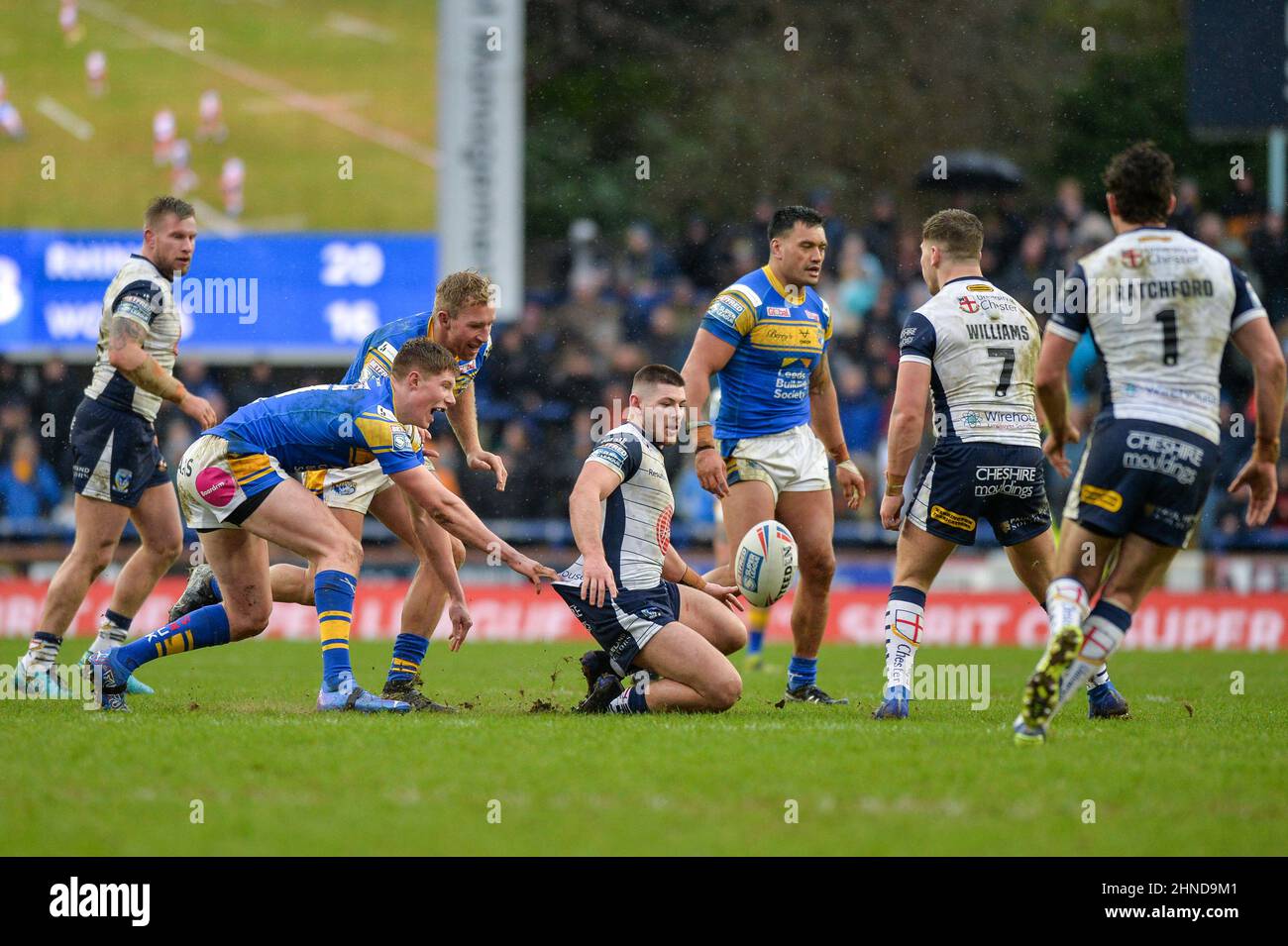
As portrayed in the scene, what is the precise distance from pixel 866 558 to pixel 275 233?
8.88m

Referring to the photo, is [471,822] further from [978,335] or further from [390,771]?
[978,335]

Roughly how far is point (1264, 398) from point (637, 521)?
121 inches

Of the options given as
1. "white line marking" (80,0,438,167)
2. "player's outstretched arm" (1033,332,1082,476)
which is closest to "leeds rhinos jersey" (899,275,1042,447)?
"player's outstretched arm" (1033,332,1082,476)

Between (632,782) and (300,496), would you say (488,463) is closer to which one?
(300,496)

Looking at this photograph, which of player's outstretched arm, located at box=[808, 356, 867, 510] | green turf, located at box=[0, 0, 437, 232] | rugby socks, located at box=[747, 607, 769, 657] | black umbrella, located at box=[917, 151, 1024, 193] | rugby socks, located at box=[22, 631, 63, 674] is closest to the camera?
rugby socks, located at box=[22, 631, 63, 674]

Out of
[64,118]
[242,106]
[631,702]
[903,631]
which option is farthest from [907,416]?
[64,118]

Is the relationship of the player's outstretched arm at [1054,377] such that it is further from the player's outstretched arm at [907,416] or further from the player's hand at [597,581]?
the player's hand at [597,581]

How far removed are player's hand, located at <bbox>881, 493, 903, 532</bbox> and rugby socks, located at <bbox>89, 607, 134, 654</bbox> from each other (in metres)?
4.64

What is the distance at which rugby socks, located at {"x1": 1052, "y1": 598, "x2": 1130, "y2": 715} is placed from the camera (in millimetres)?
6719

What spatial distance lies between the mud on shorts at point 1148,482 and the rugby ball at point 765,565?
6.31 ft

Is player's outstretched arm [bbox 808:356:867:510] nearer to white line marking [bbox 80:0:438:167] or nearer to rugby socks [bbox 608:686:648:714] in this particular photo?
rugby socks [bbox 608:686:648:714]

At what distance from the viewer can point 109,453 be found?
9.15 m

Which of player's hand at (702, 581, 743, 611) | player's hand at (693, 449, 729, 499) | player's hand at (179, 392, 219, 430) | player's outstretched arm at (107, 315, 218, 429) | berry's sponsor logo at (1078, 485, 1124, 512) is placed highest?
player's outstretched arm at (107, 315, 218, 429)
